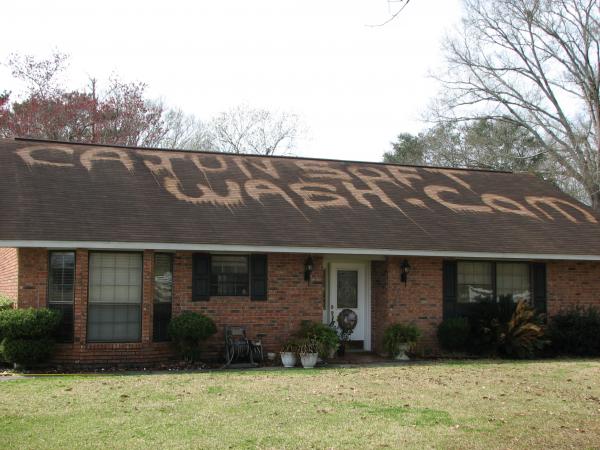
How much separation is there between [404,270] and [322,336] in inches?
105

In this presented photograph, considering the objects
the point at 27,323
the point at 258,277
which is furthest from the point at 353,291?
the point at 27,323

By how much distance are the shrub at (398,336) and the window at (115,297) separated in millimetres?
5258

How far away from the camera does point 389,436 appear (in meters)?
8.18

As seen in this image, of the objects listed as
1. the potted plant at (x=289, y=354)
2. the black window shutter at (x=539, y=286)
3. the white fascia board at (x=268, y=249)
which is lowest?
the potted plant at (x=289, y=354)

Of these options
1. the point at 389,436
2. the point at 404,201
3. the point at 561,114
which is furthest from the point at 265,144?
the point at 389,436

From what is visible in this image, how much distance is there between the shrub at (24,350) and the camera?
13.2 metres

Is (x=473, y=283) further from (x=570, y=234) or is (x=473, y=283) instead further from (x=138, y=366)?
(x=138, y=366)

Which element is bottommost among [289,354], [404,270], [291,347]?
[289,354]

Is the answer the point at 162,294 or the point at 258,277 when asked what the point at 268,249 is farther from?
the point at 162,294

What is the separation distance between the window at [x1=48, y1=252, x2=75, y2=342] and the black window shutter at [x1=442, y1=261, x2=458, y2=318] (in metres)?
8.03

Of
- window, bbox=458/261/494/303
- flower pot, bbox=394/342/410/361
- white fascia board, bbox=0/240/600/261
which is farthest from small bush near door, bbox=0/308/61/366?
window, bbox=458/261/494/303

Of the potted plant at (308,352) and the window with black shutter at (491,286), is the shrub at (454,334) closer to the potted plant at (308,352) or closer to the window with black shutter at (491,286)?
the window with black shutter at (491,286)

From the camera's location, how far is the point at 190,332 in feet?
46.3

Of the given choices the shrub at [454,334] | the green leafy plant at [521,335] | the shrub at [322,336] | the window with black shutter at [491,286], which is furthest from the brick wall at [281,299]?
the green leafy plant at [521,335]
